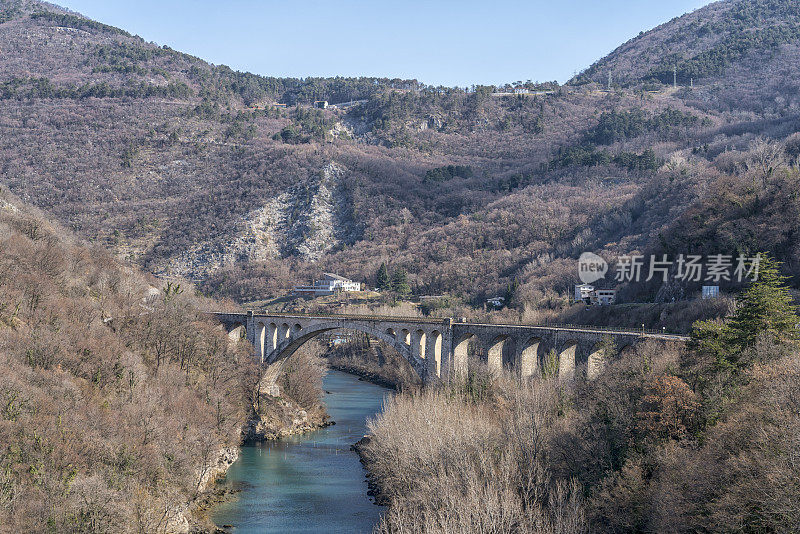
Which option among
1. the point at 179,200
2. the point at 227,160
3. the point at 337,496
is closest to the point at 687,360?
the point at 337,496

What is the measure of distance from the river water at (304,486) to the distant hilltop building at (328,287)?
41.4 metres

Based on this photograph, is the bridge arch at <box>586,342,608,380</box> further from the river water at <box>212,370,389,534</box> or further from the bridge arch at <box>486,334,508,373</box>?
the river water at <box>212,370,389,534</box>

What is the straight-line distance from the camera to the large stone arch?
196 feet

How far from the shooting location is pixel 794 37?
18100cm

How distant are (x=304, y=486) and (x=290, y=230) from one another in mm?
89971

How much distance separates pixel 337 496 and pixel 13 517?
17.9 m

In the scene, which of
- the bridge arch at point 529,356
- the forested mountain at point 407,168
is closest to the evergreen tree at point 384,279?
the forested mountain at point 407,168

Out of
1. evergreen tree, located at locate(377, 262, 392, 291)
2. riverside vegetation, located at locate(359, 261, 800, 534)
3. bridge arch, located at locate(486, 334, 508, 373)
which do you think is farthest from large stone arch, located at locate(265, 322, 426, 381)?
evergreen tree, located at locate(377, 262, 392, 291)

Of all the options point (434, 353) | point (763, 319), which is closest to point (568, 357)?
point (434, 353)

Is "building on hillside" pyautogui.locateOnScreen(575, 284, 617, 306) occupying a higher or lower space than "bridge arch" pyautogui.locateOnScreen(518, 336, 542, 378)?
higher

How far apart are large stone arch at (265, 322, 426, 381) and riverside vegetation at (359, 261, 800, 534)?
21.0 meters

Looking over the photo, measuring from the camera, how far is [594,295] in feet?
223

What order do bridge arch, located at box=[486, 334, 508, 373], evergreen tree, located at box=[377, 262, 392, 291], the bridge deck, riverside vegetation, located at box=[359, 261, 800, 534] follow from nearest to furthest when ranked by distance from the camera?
riverside vegetation, located at box=[359, 261, 800, 534] < the bridge deck < bridge arch, located at box=[486, 334, 508, 373] < evergreen tree, located at box=[377, 262, 392, 291]

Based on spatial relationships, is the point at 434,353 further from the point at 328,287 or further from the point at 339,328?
the point at 328,287
